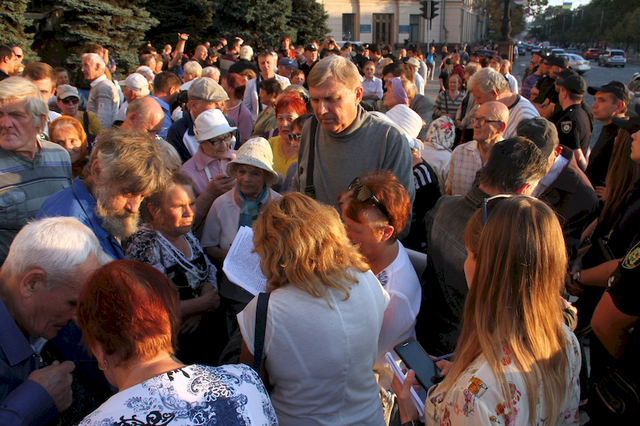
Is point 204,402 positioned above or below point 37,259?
below

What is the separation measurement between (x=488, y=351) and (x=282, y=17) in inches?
973

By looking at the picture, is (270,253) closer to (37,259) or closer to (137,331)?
(137,331)

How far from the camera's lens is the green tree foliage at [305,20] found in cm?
2738

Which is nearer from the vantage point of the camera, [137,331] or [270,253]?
[137,331]

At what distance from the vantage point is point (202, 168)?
12.1 feet

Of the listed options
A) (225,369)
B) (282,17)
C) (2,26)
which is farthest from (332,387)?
(282,17)

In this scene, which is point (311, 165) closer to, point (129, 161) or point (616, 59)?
point (129, 161)

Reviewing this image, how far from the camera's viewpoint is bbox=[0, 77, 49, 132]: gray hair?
259 cm

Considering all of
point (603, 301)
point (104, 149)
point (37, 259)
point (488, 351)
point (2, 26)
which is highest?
point (2, 26)

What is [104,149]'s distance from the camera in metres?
2.28

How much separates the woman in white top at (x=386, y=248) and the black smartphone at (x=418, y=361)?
207mm

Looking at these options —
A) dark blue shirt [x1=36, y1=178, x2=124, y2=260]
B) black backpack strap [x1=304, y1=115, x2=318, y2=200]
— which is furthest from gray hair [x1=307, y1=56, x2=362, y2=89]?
dark blue shirt [x1=36, y1=178, x2=124, y2=260]

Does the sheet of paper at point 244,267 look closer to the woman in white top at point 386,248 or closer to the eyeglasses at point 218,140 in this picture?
the woman in white top at point 386,248

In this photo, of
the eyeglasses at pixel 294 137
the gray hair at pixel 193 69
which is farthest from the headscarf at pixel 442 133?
the gray hair at pixel 193 69
